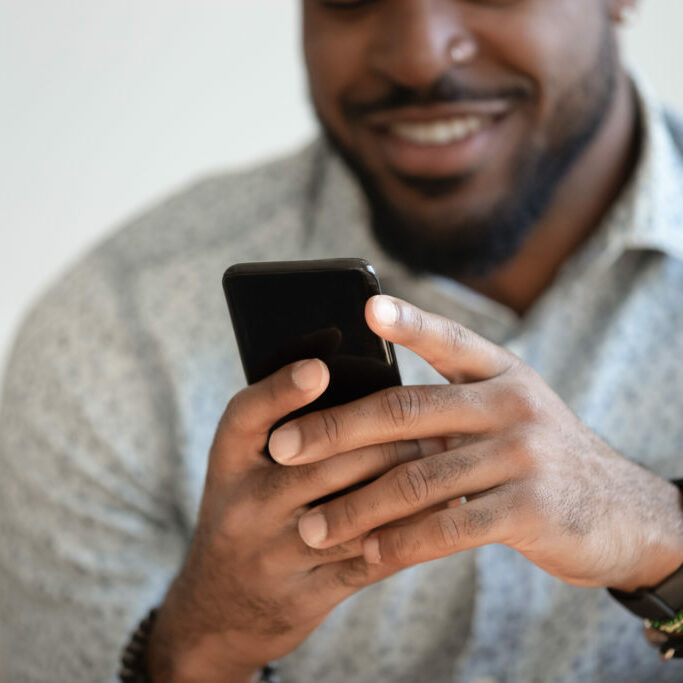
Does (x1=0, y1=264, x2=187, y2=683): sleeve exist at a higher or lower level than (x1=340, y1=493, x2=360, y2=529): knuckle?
lower

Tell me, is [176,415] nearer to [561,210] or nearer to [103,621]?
[103,621]

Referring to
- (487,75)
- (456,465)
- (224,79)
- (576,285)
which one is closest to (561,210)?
(576,285)

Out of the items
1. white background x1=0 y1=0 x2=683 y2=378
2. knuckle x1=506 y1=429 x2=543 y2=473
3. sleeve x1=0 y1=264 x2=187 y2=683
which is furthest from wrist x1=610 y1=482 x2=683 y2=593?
white background x1=0 y1=0 x2=683 y2=378

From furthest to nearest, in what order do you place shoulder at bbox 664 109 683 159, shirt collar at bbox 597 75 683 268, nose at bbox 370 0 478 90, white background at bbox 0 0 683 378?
white background at bbox 0 0 683 378
shoulder at bbox 664 109 683 159
shirt collar at bbox 597 75 683 268
nose at bbox 370 0 478 90

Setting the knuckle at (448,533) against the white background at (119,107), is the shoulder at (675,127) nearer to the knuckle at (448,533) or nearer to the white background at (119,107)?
the knuckle at (448,533)

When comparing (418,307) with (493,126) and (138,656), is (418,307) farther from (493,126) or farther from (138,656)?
(138,656)

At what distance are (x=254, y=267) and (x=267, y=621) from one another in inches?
12.1

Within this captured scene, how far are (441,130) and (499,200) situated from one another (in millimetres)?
102

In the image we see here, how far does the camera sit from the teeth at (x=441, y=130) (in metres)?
0.94

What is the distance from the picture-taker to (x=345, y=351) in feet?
1.85

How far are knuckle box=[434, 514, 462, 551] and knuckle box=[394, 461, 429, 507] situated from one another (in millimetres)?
18

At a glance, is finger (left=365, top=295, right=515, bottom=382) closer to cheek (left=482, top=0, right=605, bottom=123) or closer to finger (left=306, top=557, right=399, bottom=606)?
finger (left=306, top=557, right=399, bottom=606)

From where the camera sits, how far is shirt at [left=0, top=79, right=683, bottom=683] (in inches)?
37.0

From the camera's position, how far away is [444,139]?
0.95 m
